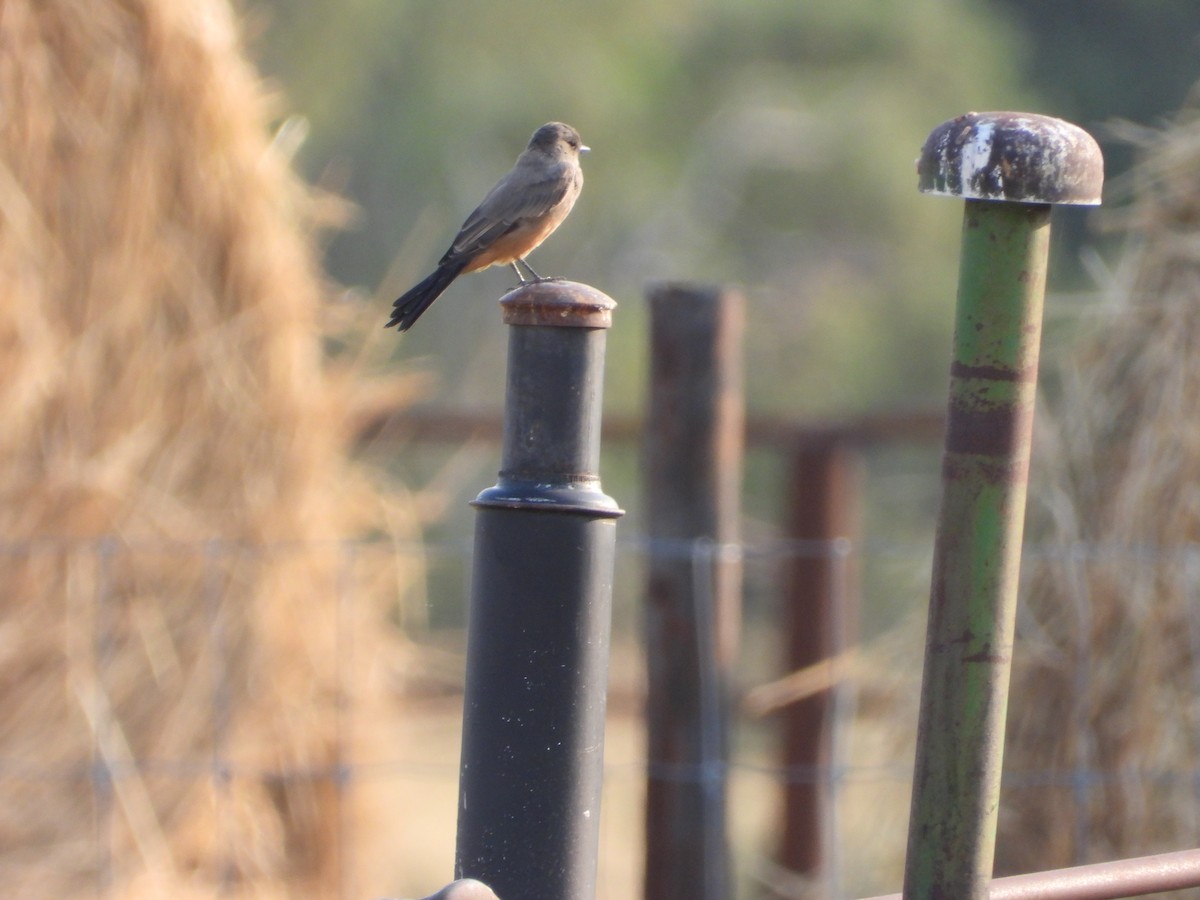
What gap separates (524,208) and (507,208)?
0.04 m

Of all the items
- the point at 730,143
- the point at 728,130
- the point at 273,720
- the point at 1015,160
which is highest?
the point at 728,130

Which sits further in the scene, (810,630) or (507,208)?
(810,630)

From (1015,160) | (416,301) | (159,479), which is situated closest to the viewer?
(1015,160)

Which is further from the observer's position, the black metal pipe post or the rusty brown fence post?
the rusty brown fence post

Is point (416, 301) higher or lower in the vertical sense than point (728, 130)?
lower

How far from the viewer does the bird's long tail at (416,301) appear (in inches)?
112

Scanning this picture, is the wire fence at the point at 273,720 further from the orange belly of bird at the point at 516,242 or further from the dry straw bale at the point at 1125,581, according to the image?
the orange belly of bird at the point at 516,242

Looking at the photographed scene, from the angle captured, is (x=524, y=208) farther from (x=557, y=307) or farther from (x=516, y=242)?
(x=557, y=307)

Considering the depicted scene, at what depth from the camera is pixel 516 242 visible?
11.8 feet

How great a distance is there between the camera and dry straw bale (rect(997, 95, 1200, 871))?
340 cm

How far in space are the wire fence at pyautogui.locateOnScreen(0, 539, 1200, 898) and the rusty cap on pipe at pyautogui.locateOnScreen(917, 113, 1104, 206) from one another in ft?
6.42

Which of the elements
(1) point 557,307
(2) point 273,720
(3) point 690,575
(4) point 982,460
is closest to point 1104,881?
(4) point 982,460

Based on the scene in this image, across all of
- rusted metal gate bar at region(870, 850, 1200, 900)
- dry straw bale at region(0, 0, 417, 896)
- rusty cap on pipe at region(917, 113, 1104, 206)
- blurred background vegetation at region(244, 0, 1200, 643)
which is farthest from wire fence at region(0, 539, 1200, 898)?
blurred background vegetation at region(244, 0, 1200, 643)

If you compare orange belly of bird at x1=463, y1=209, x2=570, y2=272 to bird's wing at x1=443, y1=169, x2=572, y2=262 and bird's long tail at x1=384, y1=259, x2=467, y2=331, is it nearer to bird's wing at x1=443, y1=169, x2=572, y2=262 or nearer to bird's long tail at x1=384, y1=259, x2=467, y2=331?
bird's wing at x1=443, y1=169, x2=572, y2=262
